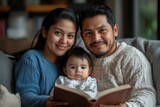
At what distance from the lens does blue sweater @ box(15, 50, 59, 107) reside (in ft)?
5.92

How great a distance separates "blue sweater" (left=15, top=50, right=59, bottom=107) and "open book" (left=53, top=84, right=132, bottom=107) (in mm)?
216

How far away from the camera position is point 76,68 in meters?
1.90

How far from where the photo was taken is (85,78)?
75.0 inches

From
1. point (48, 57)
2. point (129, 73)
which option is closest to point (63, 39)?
point (48, 57)

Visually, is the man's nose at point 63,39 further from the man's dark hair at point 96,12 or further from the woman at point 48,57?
the man's dark hair at point 96,12

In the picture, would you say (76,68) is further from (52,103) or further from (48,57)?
(52,103)

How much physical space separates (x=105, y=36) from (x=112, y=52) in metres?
0.12

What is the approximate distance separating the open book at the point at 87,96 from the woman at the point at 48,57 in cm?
28

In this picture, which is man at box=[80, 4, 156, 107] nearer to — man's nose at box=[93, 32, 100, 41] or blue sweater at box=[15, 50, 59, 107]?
man's nose at box=[93, 32, 100, 41]

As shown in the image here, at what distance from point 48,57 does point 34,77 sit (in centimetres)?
16

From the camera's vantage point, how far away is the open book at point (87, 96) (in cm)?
152

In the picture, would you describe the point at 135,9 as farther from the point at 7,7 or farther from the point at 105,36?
the point at 105,36

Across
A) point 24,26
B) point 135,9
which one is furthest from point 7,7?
point 135,9

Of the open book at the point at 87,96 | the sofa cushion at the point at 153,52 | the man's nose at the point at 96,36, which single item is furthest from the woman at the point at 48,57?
the sofa cushion at the point at 153,52
